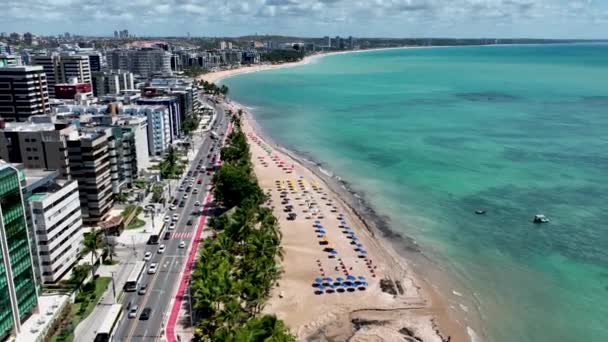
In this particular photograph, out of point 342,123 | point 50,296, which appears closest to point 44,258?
point 50,296

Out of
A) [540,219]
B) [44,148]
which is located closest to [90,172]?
[44,148]

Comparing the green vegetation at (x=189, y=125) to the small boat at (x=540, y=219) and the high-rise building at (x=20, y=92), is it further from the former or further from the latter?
the small boat at (x=540, y=219)

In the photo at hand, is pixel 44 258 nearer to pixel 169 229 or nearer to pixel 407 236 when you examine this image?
pixel 169 229

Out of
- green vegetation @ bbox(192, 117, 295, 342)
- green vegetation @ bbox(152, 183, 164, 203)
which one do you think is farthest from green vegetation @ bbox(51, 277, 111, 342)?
green vegetation @ bbox(152, 183, 164, 203)

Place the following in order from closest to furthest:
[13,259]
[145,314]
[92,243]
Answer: [13,259] → [145,314] → [92,243]

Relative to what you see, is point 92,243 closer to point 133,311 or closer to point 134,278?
point 134,278

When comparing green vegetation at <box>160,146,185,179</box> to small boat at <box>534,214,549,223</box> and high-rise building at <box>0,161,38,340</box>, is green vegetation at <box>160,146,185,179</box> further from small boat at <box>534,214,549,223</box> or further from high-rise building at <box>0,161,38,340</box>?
small boat at <box>534,214,549,223</box>
